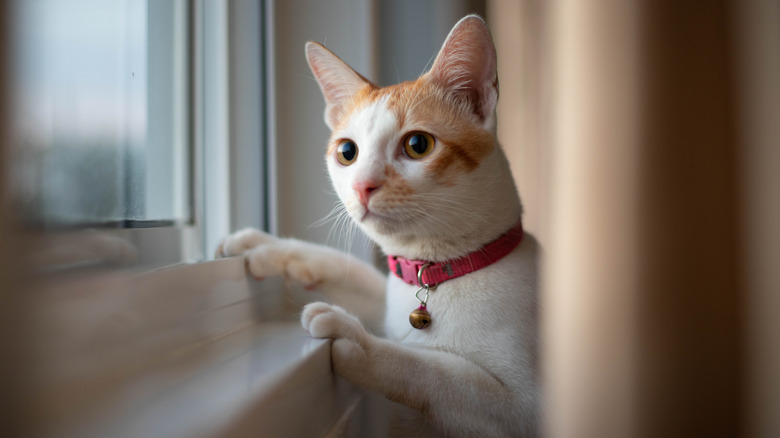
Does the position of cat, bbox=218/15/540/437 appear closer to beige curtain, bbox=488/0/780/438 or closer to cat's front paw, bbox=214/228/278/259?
cat's front paw, bbox=214/228/278/259

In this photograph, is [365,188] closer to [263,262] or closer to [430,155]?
[430,155]

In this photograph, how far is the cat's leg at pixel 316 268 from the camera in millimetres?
865

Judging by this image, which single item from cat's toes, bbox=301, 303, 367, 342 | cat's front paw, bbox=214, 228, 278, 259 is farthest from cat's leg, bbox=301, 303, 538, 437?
cat's front paw, bbox=214, 228, 278, 259

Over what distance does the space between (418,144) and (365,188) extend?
124 mm

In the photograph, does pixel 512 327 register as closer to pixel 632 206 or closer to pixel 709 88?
pixel 632 206

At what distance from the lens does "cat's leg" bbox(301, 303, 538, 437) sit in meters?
0.65

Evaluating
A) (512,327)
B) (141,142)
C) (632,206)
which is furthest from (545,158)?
(141,142)

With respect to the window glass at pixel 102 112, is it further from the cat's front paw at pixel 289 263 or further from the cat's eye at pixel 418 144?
the cat's eye at pixel 418 144

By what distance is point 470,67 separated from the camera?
780 millimetres

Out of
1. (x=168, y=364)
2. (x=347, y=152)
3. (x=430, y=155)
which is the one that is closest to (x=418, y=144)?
(x=430, y=155)

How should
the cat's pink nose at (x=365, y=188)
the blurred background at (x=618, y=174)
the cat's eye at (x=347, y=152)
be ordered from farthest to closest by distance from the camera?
the cat's eye at (x=347, y=152)
the cat's pink nose at (x=365, y=188)
the blurred background at (x=618, y=174)

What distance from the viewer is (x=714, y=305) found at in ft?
2.00

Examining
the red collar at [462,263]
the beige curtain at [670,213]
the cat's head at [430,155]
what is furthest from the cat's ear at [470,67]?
the red collar at [462,263]

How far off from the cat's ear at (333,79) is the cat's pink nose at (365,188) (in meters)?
0.25
